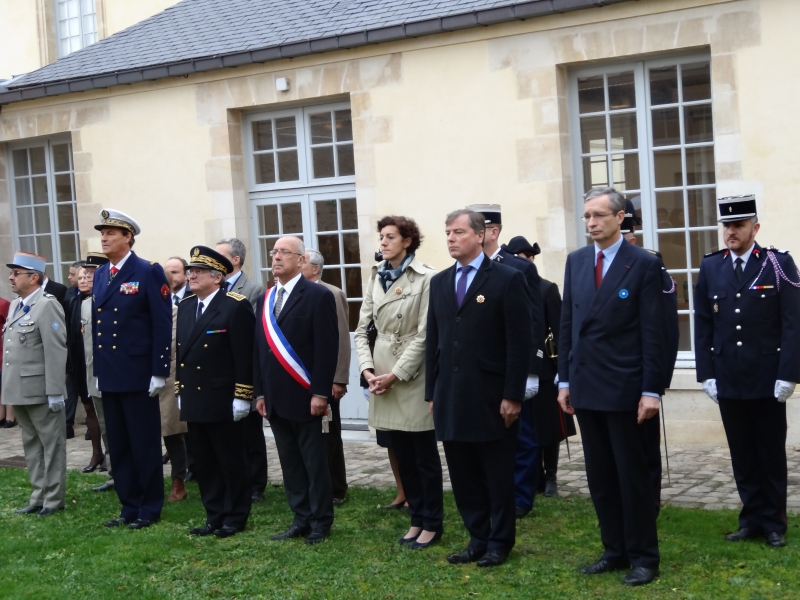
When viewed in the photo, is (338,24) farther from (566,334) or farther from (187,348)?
(566,334)

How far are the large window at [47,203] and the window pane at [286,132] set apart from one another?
10.2 ft

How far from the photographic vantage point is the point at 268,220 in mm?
11344

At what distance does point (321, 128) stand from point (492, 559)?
6287 mm

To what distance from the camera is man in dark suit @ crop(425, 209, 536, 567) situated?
18.0ft

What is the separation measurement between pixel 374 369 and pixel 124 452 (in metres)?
1.95

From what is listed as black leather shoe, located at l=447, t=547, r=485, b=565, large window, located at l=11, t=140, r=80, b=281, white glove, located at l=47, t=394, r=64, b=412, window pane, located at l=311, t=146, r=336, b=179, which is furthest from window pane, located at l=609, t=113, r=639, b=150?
large window, located at l=11, t=140, r=80, b=281

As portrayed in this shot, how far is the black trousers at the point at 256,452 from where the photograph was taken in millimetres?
7715

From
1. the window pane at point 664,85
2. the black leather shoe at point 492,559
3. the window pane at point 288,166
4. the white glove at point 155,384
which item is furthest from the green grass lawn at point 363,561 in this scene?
the window pane at point 288,166

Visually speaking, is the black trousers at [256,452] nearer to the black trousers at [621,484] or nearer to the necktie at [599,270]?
the black trousers at [621,484]

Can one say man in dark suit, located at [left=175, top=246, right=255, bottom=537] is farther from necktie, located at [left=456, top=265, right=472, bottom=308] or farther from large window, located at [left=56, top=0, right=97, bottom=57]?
large window, located at [left=56, top=0, right=97, bottom=57]

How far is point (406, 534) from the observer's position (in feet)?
20.4

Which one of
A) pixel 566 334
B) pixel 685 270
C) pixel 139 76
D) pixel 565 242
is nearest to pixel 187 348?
pixel 566 334

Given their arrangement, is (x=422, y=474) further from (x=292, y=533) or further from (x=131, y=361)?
(x=131, y=361)

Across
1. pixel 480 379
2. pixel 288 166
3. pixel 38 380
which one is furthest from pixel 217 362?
pixel 288 166
